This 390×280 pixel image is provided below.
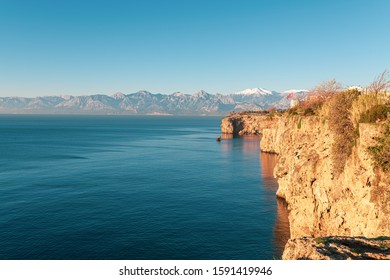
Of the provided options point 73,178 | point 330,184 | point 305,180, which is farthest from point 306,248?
point 73,178

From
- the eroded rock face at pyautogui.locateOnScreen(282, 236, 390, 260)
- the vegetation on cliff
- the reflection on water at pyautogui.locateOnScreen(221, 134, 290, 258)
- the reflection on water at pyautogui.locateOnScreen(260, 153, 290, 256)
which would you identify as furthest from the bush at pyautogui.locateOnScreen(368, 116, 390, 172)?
the reflection on water at pyautogui.locateOnScreen(260, 153, 290, 256)

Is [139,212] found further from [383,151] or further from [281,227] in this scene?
[383,151]

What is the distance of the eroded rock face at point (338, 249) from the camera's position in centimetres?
1506

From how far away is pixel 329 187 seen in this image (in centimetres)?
4244

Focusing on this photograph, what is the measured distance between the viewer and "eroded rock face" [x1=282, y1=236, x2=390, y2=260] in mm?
15062

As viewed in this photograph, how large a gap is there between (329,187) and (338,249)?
29327mm

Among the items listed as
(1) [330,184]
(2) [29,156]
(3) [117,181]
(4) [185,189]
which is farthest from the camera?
(2) [29,156]

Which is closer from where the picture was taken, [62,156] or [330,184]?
[330,184]

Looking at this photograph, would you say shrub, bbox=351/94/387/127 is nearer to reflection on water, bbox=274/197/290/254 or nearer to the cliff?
the cliff

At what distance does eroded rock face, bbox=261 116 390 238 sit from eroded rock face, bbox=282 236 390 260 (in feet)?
41.2

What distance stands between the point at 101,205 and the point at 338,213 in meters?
48.8

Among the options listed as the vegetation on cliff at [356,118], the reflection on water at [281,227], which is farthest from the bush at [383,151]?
the reflection on water at [281,227]

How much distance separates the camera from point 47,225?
54156 mm

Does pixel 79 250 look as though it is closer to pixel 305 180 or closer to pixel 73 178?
pixel 305 180
